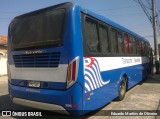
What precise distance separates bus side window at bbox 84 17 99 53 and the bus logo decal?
0.33m

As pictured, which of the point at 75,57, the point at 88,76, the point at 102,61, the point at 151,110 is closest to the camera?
the point at 75,57

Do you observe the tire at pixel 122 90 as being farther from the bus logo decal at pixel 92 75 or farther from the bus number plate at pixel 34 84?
the bus number plate at pixel 34 84

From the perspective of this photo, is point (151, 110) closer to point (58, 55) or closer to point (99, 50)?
point (99, 50)

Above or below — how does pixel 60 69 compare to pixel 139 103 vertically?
above

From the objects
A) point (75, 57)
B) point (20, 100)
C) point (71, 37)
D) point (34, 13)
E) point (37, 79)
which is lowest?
point (20, 100)

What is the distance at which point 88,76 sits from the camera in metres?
5.97

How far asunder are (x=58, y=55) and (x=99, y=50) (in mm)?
1471

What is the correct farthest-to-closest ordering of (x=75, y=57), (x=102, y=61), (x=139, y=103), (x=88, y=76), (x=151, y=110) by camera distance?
(x=139, y=103)
(x=151, y=110)
(x=102, y=61)
(x=88, y=76)
(x=75, y=57)

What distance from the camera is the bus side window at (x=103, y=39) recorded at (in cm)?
695

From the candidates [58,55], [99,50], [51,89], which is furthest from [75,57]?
[99,50]

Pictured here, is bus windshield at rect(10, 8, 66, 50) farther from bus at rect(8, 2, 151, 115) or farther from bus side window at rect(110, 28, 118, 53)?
bus side window at rect(110, 28, 118, 53)

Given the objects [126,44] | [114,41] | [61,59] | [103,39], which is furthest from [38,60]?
[126,44]

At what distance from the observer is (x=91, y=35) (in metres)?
6.33

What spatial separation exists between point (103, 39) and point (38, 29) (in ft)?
6.31
